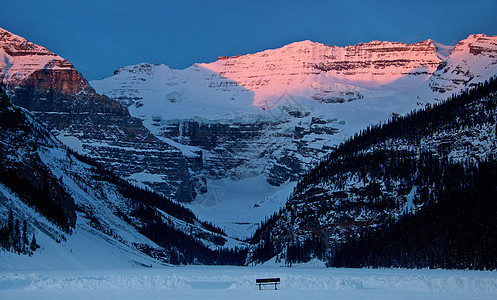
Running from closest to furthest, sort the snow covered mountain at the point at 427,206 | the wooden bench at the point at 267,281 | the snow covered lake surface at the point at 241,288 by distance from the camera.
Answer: the snow covered lake surface at the point at 241,288 → the wooden bench at the point at 267,281 → the snow covered mountain at the point at 427,206

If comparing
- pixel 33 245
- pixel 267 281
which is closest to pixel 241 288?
pixel 267 281

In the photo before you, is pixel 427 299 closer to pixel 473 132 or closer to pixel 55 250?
pixel 55 250

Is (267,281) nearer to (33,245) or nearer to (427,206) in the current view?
(33,245)

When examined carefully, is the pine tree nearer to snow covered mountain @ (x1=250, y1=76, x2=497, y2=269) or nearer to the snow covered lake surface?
the snow covered lake surface

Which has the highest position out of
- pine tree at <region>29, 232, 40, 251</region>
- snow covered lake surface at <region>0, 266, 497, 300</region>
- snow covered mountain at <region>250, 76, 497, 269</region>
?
snow covered mountain at <region>250, 76, 497, 269</region>

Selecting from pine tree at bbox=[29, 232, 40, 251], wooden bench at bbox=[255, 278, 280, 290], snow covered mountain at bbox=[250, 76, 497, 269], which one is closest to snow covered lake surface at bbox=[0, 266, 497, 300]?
wooden bench at bbox=[255, 278, 280, 290]

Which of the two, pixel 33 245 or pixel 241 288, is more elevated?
pixel 33 245

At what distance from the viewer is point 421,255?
15138cm

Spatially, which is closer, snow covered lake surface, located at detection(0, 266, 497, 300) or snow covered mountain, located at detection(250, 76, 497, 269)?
snow covered lake surface, located at detection(0, 266, 497, 300)

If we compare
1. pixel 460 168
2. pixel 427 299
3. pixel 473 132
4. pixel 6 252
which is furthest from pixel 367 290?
→ pixel 473 132

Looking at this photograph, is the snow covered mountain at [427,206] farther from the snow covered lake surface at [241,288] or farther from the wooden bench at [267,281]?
the wooden bench at [267,281]

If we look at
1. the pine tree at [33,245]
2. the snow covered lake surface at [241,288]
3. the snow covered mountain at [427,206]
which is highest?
the snow covered mountain at [427,206]

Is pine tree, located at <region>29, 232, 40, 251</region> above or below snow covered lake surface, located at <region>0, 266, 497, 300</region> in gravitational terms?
above

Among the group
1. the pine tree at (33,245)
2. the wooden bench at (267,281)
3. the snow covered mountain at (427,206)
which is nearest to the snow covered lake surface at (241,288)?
the wooden bench at (267,281)
